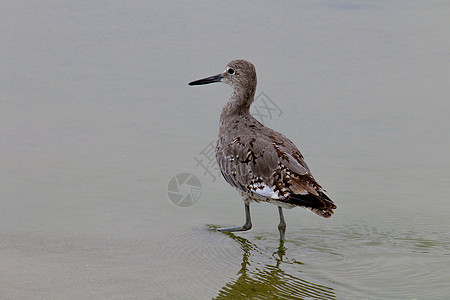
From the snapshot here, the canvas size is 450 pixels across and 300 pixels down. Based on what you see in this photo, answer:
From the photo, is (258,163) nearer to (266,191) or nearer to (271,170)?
(271,170)

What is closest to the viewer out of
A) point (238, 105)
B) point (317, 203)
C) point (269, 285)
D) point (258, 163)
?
point (269, 285)

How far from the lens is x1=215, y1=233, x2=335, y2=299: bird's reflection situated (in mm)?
5066

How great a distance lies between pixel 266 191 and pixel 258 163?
0.96 feet

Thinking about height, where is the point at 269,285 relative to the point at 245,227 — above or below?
below

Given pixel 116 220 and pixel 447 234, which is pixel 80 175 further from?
pixel 447 234

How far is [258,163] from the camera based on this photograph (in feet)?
20.2

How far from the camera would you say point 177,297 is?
16.0 ft

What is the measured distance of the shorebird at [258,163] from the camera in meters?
5.76

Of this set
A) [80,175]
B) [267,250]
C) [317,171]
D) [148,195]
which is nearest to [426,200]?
[317,171]

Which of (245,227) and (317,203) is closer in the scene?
(317,203)

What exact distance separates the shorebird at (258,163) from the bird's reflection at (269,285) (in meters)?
0.50

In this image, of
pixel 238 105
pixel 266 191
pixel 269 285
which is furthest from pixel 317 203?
pixel 238 105

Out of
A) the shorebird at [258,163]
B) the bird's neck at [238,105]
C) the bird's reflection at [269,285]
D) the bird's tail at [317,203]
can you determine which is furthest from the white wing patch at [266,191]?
the bird's neck at [238,105]

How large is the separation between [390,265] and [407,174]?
1.87m
